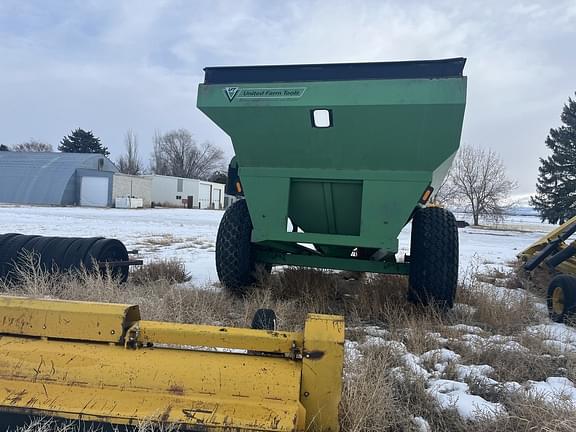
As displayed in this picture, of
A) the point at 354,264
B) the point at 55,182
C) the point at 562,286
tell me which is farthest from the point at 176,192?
the point at 562,286

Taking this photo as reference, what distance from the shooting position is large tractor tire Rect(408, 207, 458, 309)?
3.82 meters

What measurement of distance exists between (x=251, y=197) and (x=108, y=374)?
7.58 feet

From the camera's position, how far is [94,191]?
39281 mm

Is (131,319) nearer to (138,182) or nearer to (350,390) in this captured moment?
(350,390)

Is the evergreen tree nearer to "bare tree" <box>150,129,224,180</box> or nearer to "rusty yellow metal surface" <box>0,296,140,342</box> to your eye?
"bare tree" <box>150,129,224,180</box>

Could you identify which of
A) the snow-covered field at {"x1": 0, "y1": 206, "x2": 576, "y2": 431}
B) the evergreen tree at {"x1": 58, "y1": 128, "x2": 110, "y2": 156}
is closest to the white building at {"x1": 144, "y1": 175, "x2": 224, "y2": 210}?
the evergreen tree at {"x1": 58, "y1": 128, "x2": 110, "y2": 156}

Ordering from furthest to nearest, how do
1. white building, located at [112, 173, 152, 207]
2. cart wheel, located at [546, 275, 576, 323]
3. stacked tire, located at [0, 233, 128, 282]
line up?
white building, located at [112, 173, 152, 207] < stacked tire, located at [0, 233, 128, 282] < cart wheel, located at [546, 275, 576, 323]

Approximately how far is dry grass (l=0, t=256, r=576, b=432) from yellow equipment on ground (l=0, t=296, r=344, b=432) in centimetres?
14

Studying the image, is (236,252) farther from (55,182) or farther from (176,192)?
(176,192)

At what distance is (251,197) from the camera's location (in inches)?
154

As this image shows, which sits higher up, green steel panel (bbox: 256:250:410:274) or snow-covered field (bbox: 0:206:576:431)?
green steel panel (bbox: 256:250:410:274)

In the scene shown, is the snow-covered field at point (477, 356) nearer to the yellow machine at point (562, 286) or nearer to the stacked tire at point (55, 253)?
the yellow machine at point (562, 286)

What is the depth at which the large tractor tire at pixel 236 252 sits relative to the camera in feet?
14.0

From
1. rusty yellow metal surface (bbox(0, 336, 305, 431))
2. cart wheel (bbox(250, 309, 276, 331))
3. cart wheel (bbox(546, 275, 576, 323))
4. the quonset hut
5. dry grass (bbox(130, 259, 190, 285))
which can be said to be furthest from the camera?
the quonset hut
